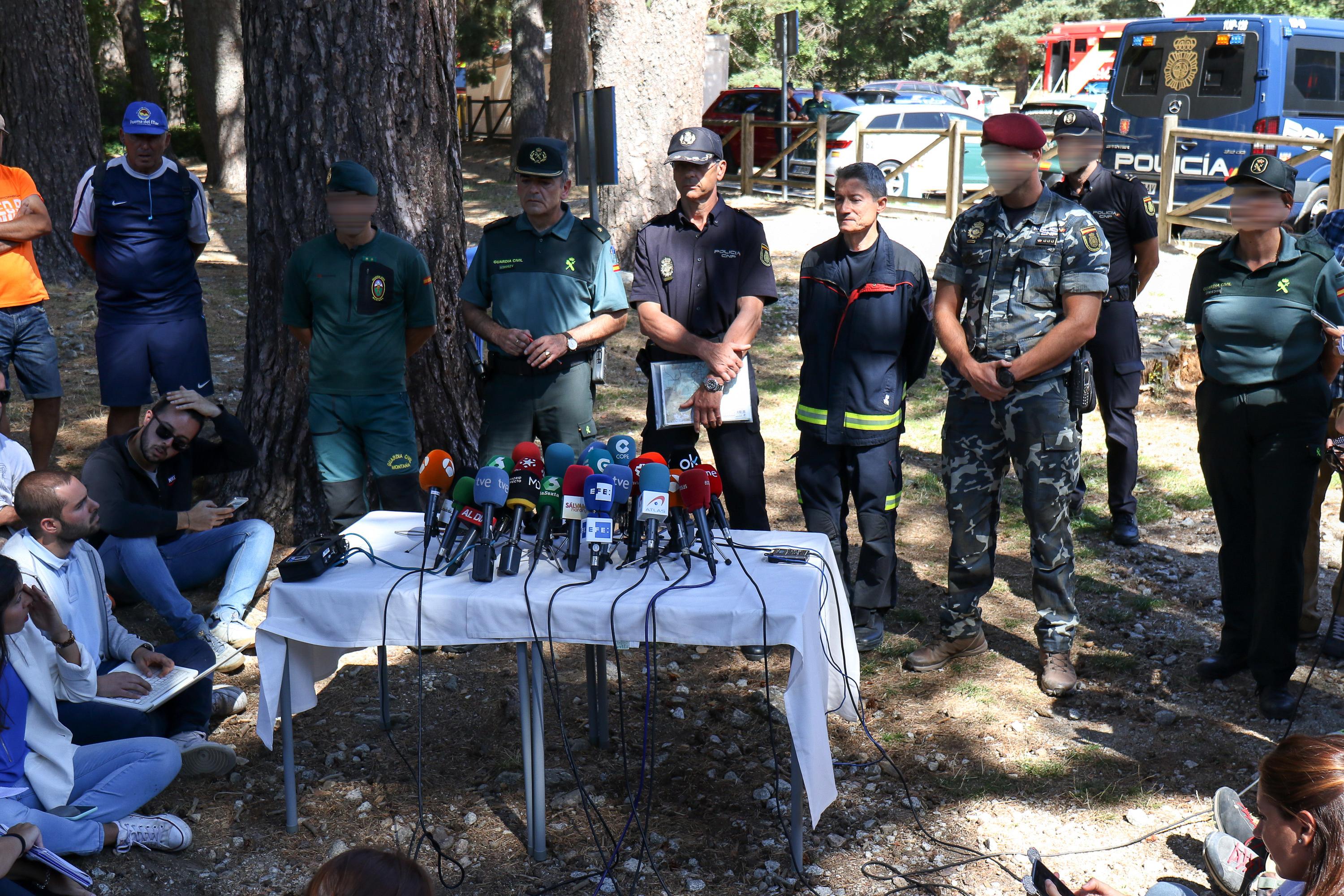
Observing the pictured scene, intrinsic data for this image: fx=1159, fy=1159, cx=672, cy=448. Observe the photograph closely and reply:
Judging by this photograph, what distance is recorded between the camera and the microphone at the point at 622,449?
12.3ft

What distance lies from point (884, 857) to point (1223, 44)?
12.9 m

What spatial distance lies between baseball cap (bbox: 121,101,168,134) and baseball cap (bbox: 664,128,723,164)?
2.72 meters

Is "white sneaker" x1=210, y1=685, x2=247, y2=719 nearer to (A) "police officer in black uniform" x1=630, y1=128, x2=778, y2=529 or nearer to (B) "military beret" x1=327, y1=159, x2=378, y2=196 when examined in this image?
(A) "police officer in black uniform" x1=630, y1=128, x2=778, y2=529

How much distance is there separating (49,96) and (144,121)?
4817 millimetres

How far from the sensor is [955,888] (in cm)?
345

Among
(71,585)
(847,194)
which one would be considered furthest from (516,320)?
(71,585)

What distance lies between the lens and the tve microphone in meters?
3.76

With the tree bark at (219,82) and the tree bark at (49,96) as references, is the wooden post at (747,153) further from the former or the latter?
the tree bark at (49,96)

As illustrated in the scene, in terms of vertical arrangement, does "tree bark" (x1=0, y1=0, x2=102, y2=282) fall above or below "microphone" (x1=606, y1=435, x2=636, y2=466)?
above

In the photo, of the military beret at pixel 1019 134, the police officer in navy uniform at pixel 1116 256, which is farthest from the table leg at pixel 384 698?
the police officer in navy uniform at pixel 1116 256

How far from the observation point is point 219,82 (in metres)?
16.0

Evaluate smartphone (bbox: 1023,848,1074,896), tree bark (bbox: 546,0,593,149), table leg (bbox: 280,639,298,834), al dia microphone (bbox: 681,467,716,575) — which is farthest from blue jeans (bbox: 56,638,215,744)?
tree bark (bbox: 546,0,593,149)

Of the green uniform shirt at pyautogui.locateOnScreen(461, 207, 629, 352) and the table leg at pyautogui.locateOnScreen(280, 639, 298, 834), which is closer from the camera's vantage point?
the table leg at pyautogui.locateOnScreen(280, 639, 298, 834)

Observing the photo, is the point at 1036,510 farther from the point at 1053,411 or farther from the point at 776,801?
the point at 776,801
